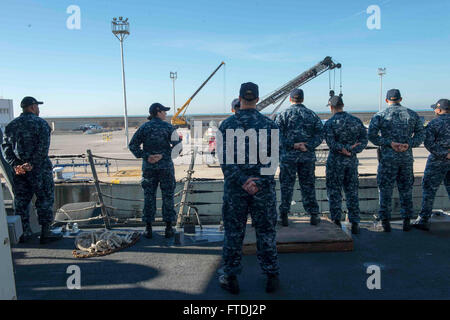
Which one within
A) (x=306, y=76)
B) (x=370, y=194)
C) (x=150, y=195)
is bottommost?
(x=370, y=194)

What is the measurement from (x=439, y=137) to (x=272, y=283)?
10.8 feet

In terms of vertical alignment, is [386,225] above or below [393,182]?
below

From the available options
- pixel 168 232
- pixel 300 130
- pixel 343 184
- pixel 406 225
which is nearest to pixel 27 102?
pixel 168 232

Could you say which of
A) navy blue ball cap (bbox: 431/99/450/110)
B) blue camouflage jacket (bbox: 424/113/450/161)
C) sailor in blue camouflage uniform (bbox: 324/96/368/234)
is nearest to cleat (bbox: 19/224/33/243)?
sailor in blue camouflage uniform (bbox: 324/96/368/234)

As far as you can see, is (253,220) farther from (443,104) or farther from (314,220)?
(443,104)

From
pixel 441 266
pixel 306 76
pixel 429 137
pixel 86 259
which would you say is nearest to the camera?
pixel 441 266

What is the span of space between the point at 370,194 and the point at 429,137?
7.36m

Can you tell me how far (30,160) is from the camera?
4309 millimetres

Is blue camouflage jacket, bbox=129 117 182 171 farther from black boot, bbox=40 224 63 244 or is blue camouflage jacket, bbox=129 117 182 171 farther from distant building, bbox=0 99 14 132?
distant building, bbox=0 99 14 132

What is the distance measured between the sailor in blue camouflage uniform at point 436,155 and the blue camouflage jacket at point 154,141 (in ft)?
12.0

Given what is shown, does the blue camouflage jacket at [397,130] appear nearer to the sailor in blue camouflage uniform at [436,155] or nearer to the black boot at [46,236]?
the sailor in blue camouflage uniform at [436,155]
